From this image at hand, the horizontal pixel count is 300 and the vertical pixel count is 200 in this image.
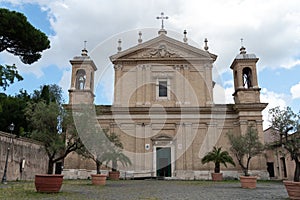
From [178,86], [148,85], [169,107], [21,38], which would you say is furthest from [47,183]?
[178,86]

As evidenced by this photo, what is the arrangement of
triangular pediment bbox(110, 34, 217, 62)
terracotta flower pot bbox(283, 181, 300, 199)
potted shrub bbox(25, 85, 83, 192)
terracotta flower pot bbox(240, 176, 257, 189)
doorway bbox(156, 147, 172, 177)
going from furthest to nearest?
triangular pediment bbox(110, 34, 217, 62), doorway bbox(156, 147, 172, 177), terracotta flower pot bbox(240, 176, 257, 189), potted shrub bbox(25, 85, 83, 192), terracotta flower pot bbox(283, 181, 300, 199)

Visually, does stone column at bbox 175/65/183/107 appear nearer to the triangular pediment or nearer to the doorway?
the triangular pediment

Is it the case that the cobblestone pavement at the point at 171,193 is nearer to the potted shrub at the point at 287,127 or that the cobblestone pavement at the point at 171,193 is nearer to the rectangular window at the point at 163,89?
the potted shrub at the point at 287,127

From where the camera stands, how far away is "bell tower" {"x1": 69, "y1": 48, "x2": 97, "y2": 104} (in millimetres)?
23531

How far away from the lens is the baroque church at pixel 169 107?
21984 millimetres

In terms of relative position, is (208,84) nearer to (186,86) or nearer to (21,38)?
(186,86)

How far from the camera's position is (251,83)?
23.5 m

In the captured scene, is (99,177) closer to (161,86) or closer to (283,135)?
(283,135)

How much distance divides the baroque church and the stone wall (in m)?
2.11

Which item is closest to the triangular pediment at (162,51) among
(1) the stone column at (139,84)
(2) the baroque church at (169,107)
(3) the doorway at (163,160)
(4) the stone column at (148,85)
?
(2) the baroque church at (169,107)

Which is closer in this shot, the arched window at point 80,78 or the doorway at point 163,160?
the doorway at point 163,160

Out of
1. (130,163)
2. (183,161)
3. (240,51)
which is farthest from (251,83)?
(130,163)

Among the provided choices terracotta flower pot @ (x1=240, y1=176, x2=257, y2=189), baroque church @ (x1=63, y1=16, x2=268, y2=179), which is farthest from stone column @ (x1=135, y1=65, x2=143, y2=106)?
terracotta flower pot @ (x1=240, y1=176, x2=257, y2=189)

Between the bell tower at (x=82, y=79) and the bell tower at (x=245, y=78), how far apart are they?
11.0 meters
